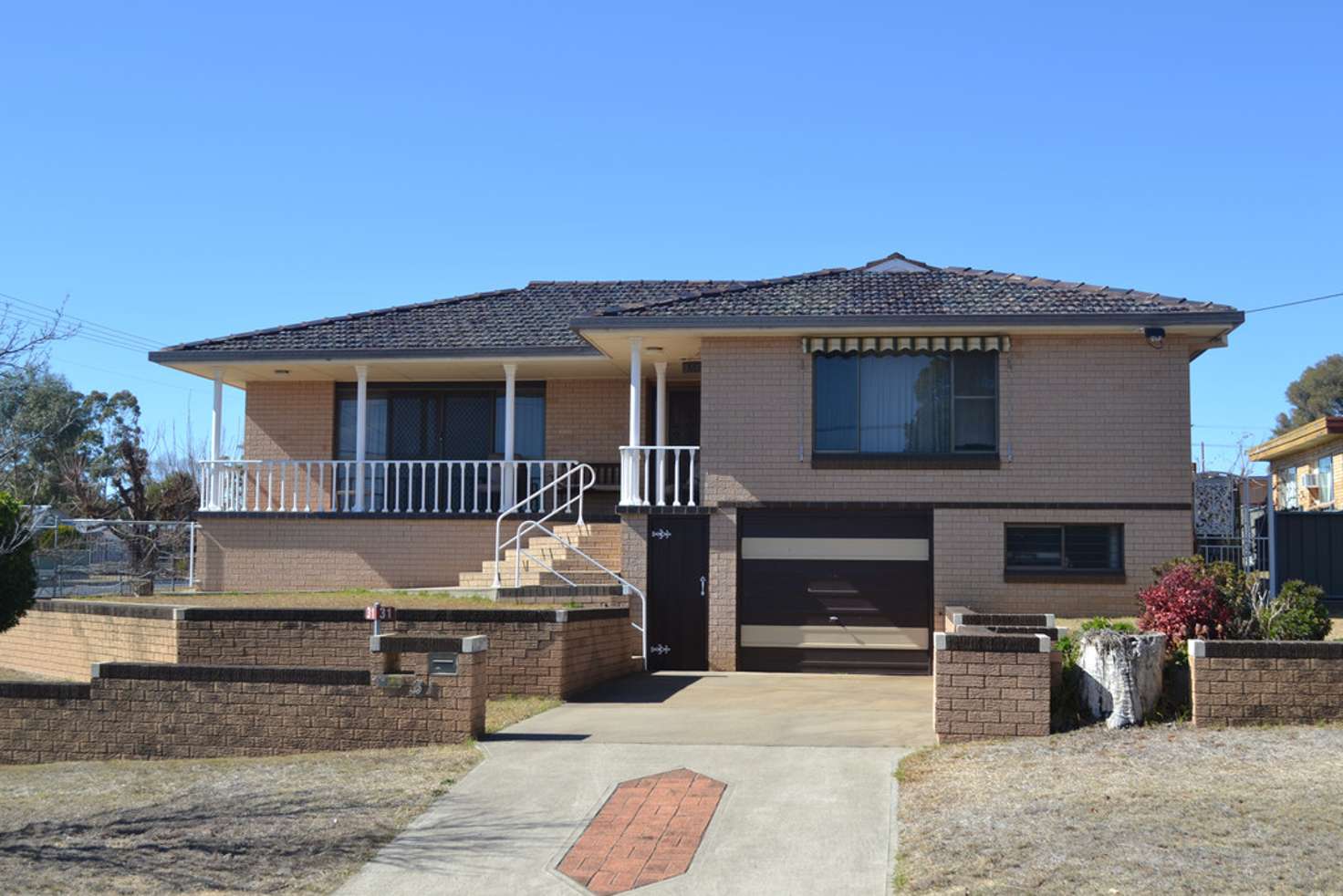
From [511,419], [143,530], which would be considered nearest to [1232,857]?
[511,419]

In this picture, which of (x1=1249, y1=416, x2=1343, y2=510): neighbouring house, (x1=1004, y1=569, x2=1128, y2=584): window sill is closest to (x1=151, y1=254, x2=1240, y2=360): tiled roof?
(x1=1004, y1=569, x2=1128, y2=584): window sill

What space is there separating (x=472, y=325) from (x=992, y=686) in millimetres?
13240

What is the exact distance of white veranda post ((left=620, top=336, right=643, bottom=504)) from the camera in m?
18.5

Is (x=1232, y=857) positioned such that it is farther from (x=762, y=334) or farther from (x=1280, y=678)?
(x=762, y=334)

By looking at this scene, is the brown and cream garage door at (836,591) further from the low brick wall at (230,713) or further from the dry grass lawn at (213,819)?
the dry grass lawn at (213,819)

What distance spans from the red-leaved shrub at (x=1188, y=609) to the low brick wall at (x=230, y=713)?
608 centimetres

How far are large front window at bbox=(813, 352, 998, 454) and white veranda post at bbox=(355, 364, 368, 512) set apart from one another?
23.8 ft

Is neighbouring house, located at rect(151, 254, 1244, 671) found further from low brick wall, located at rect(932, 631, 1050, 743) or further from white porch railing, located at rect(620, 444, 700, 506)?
low brick wall, located at rect(932, 631, 1050, 743)

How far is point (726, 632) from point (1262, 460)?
21.7 m

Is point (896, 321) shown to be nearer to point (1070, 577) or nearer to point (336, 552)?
point (1070, 577)

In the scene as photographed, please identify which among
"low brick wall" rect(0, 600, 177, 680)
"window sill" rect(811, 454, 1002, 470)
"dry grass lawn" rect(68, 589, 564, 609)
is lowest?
"low brick wall" rect(0, 600, 177, 680)

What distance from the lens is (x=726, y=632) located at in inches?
706

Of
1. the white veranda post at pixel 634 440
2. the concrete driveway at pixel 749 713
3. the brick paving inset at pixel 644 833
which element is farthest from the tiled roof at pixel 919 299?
the brick paving inset at pixel 644 833

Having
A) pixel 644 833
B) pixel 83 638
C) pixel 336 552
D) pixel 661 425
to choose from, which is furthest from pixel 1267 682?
pixel 336 552
